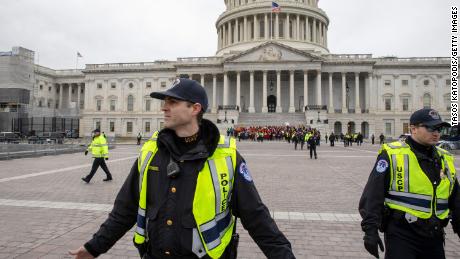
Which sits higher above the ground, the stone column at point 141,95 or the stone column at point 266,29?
the stone column at point 266,29

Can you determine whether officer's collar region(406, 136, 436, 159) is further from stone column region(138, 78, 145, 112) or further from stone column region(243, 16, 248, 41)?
stone column region(243, 16, 248, 41)

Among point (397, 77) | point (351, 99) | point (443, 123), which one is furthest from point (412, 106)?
point (443, 123)

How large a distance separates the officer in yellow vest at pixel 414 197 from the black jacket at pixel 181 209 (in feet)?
4.37

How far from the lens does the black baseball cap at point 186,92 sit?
2.46m

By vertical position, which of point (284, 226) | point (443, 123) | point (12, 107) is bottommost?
point (284, 226)

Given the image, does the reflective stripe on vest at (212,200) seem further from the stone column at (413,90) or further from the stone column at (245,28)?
the stone column at (245,28)

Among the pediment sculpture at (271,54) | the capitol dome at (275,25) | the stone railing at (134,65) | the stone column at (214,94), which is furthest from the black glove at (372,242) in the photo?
the capitol dome at (275,25)

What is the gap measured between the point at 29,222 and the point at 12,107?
56171 mm

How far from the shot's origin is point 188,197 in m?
2.33

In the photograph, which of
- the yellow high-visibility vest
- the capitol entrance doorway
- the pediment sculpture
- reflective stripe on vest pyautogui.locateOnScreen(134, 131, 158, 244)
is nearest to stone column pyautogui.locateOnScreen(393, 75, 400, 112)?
the capitol entrance doorway

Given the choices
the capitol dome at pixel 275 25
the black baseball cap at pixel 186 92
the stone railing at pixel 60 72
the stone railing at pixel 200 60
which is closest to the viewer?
the black baseball cap at pixel 186 92

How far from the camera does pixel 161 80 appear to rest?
69.6m

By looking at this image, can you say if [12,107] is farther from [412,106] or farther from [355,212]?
[412,106]

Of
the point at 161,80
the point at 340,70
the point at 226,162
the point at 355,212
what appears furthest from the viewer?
the point at 161,80
